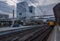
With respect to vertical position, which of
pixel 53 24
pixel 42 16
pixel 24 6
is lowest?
pixel 53 24

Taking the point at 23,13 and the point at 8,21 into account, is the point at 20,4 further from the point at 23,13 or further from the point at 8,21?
the point at 8,21

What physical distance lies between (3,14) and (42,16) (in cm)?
3469

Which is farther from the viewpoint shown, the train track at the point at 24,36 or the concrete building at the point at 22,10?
the concrete building at the point at 22,10

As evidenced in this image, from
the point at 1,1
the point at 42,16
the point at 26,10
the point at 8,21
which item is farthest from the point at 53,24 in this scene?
the point at 42,16

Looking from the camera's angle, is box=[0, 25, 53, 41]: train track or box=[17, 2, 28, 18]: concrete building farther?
box=[17, 2, 28, 18]: concrete building

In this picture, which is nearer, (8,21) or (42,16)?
(8,21)

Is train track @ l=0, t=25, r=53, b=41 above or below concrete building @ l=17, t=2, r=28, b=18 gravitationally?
below

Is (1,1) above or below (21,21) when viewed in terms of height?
above

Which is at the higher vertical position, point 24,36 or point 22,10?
point 22,10

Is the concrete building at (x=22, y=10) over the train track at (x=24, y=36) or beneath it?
over

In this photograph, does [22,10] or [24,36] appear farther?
[22,10]

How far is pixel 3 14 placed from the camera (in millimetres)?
80438

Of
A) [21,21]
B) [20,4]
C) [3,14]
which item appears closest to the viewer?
[21,21]

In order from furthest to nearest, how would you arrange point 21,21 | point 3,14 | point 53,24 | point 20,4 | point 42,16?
point 42,16 < point 20,4 < point 3,14 < point 21,21 < point 53,24
